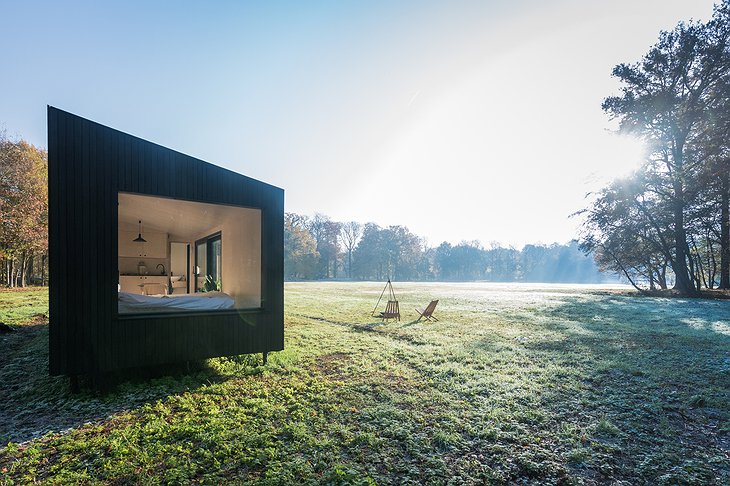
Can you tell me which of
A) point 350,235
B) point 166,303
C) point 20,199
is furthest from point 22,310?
point 350,235

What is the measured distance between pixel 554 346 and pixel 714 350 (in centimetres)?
303

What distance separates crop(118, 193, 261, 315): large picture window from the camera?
5723mm

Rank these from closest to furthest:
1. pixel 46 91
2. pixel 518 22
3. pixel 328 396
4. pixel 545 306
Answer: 1. pixel 328 396
2. pixel 46 91
3. pixel 518 22
4. pixel 545 306

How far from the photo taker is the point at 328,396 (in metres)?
4.75

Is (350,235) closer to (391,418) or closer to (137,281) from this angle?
(137,281)

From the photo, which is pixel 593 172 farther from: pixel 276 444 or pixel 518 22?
pixel 276 444

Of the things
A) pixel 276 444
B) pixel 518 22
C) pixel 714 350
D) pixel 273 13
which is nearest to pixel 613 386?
pixel 714 350

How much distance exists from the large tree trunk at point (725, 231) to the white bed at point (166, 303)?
957 inches

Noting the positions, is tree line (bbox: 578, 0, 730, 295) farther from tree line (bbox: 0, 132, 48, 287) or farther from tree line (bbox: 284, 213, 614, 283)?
tree line (bbox: 284, 213, 614, 283)

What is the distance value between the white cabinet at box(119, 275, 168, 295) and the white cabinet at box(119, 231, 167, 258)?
710mm

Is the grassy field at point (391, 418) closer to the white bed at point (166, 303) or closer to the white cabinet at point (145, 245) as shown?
the white bed at point (166, 303)

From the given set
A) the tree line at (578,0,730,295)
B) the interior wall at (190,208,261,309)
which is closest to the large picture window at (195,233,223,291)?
the interior wall at (190,208,261,309)

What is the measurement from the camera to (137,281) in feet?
37.7

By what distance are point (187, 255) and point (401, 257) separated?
5139 centimetres
